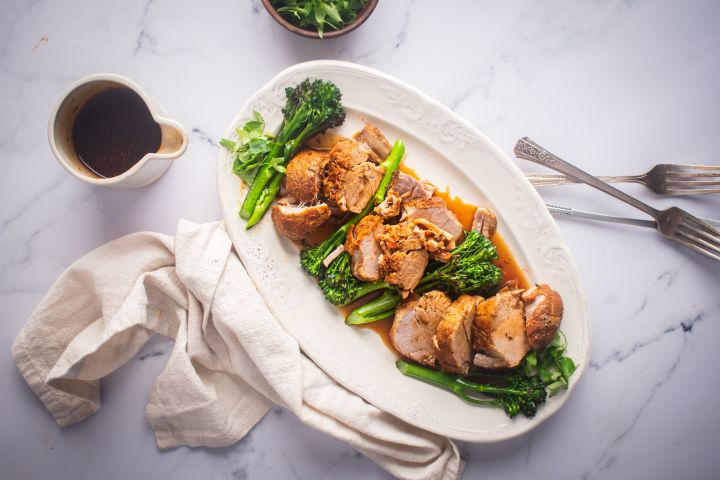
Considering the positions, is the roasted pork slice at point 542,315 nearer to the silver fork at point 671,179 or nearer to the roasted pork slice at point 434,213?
the roasted pork slice at point 434,213

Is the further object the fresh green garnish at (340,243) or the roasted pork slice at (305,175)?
the fresh green garnish at (340,243)

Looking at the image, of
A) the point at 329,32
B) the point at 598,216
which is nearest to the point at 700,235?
the point at 598,216

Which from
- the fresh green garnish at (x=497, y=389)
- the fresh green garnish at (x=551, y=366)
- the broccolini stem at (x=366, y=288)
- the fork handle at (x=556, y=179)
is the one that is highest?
the fork handle at (x=556, y=179)

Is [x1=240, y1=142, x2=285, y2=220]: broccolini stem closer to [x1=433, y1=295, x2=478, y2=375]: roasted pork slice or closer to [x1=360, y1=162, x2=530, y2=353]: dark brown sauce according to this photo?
[x1=360, y1=162, x2=530, y2=353]: dark brown sauce

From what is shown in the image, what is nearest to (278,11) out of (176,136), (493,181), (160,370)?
(176,136)

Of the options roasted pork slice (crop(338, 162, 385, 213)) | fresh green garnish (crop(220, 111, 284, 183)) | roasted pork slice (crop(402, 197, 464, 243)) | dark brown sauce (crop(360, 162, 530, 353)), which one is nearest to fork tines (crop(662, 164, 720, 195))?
dark brown sauce (crop(360, 162, 530, 353))

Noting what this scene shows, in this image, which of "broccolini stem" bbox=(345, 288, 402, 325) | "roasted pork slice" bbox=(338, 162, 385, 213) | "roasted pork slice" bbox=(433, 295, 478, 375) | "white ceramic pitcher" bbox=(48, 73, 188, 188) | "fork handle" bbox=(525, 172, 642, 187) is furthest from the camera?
"fork handle" bbox=(525, 172, 642, 187)

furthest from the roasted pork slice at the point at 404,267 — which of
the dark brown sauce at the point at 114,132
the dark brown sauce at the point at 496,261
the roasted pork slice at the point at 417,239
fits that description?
the dark brown sauce at the point at 114,132

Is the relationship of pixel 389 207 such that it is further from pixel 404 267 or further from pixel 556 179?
pixel 556 179
